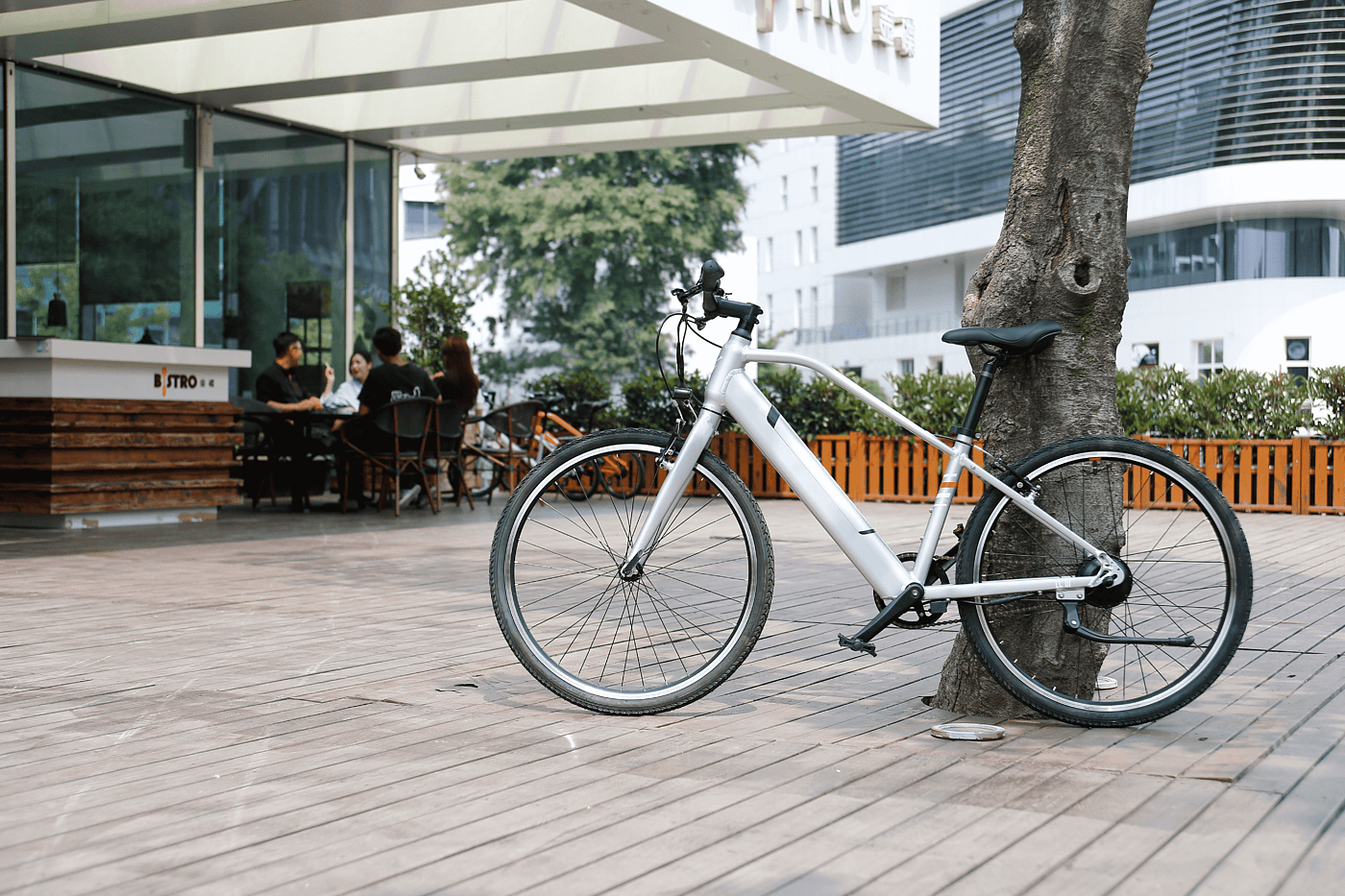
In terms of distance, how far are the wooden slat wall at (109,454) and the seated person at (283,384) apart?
95cm

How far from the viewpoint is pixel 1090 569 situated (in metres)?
3.74

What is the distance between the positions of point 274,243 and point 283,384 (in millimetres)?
3710

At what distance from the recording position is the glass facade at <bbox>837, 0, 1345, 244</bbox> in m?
35.9

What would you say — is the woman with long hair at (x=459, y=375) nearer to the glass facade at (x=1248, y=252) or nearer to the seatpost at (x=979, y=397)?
the seatpost at (x=979, y=397)

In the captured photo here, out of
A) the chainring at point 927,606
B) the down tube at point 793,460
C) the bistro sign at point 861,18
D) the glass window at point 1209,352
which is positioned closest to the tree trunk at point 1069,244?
the chainring at point 927,606

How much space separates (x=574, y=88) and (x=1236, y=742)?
40.9 ft

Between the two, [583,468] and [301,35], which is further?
[301,35]

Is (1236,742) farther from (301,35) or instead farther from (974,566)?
(301,35)

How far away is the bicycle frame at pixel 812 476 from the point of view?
12.4 feet

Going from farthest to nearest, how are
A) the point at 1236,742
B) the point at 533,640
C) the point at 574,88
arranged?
the point at 574,88 < the point at 533,640 < the point at 1236,742

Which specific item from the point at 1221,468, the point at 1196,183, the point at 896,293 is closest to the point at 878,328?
the point at 896,293

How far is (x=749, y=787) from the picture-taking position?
10.3 feet

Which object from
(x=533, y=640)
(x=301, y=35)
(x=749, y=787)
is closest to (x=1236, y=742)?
(x=749, y=787)

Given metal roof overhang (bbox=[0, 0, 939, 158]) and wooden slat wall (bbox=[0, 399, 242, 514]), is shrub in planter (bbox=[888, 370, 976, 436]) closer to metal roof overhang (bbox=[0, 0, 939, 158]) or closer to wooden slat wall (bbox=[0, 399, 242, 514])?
metal roof overhang (bbox=[0, 0, 939, 158])
